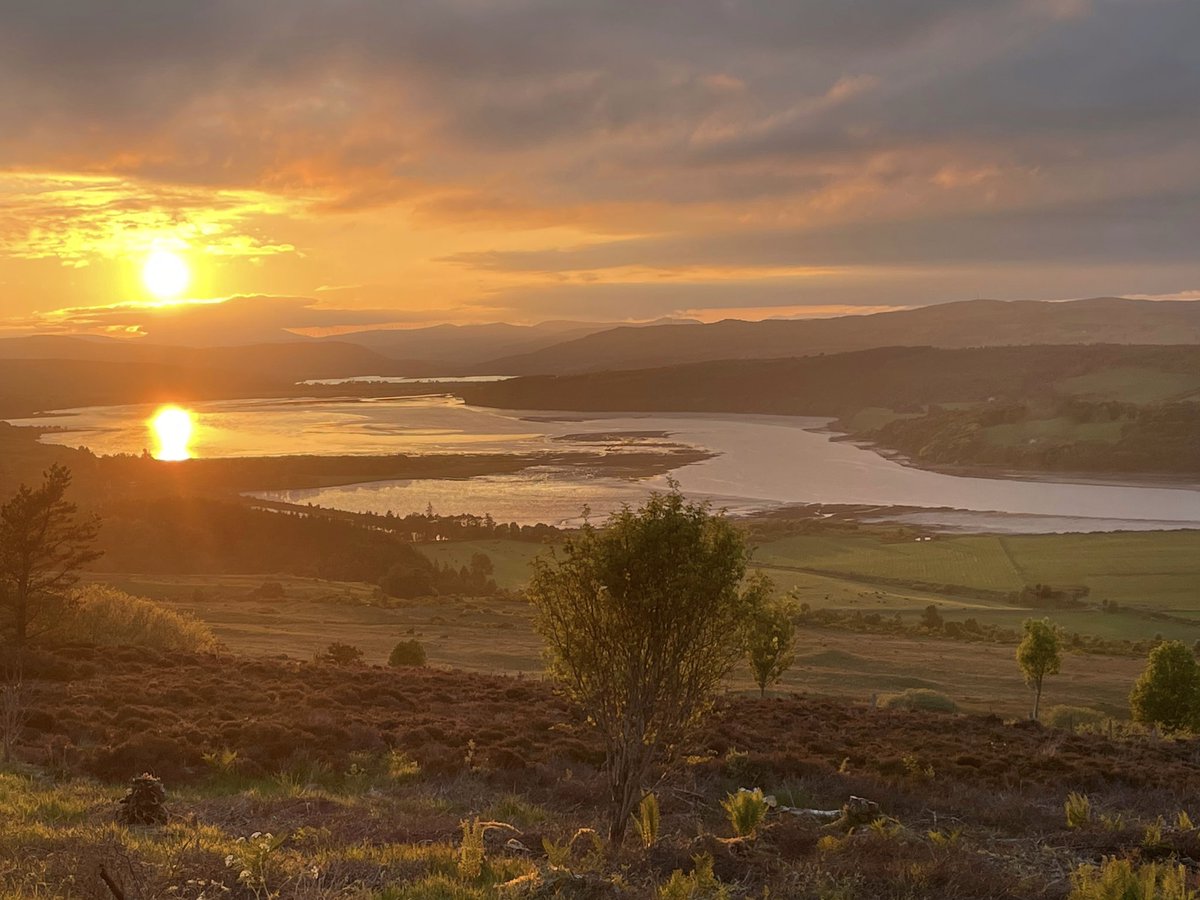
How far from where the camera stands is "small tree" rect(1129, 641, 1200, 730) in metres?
33.3

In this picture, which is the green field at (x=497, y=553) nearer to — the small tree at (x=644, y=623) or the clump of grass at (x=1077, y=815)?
the clump of grass at (x=1077, y=815)

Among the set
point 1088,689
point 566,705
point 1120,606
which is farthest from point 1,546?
point 1120,606

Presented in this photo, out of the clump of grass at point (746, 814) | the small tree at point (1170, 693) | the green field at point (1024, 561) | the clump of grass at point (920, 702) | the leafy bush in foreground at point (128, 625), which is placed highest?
the clump of grass at point (746, 814)

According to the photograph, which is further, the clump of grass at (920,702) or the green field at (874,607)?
the green field at (874,607)

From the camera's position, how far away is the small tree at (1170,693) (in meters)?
33.3

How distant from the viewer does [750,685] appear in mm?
43281

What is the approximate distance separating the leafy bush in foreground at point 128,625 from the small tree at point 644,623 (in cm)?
2815

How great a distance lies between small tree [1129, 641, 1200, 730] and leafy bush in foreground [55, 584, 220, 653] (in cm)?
3171

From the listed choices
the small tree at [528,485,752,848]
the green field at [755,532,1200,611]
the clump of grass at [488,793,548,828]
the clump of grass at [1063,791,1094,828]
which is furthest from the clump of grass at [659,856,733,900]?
the green field at [755,532,1200,611]

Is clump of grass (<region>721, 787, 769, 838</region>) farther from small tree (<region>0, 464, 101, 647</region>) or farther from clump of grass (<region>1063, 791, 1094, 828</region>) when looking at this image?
small tree (<region>0, 464, 101, 647</region>)

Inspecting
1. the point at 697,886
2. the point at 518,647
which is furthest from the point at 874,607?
the point at 697,886

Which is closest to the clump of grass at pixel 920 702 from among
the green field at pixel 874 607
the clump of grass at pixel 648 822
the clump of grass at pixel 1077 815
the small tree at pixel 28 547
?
the green field at pixel 874 607

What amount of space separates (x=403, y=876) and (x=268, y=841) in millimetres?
1298

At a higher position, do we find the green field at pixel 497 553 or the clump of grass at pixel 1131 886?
the clump of grass at pixel 1131 886
